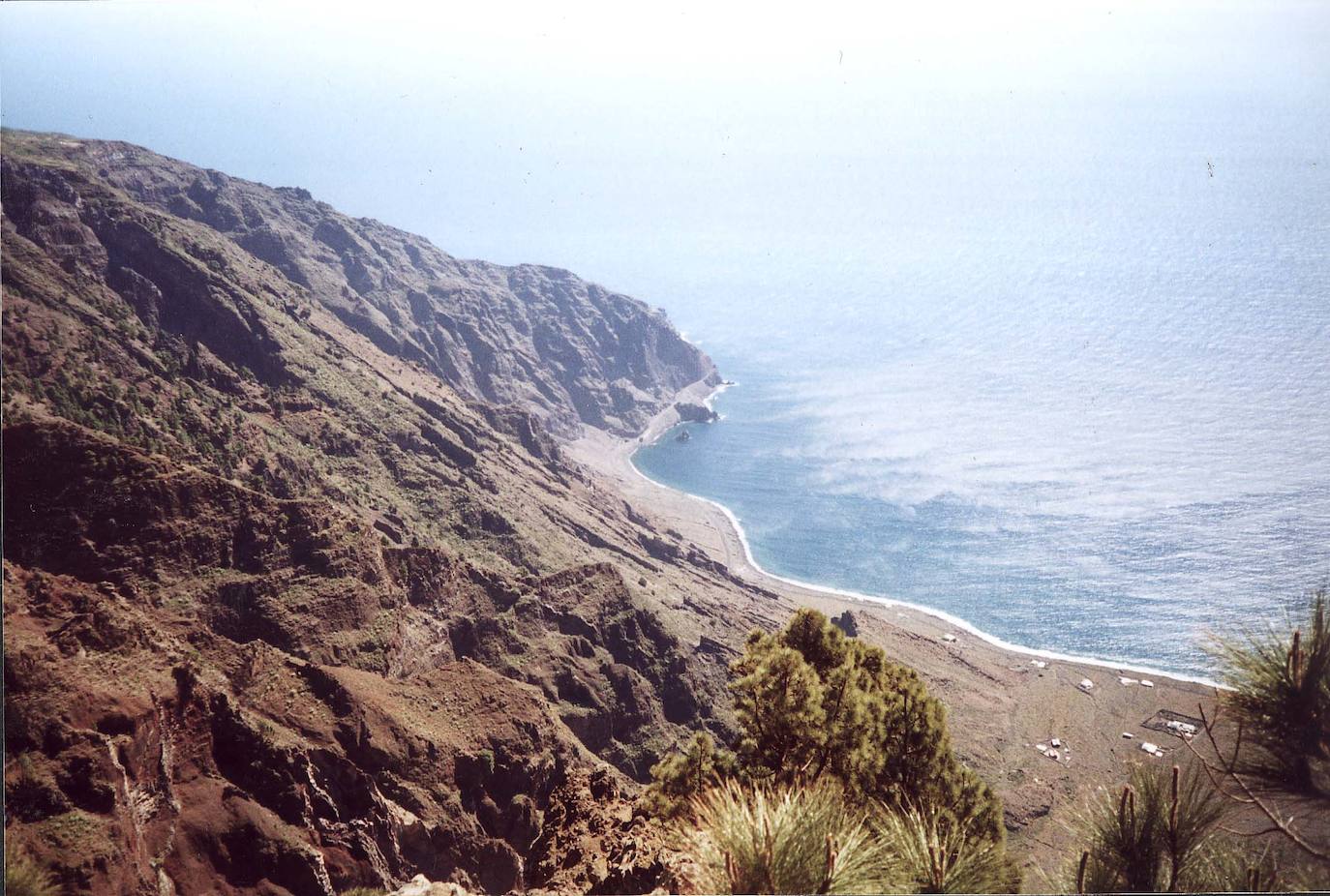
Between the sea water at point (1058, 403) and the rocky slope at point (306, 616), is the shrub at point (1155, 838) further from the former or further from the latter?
the sea water at point (1058, 403)

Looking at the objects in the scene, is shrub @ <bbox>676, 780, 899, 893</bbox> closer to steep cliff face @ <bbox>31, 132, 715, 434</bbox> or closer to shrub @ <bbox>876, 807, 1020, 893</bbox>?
shrub @ <bbox>876, 807, 1020, 893</bbox>

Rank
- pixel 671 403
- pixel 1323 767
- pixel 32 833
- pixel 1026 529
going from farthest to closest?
pixel 671 403 < pixel 1026 529 < pixel 32 833 < pixel 1323 767

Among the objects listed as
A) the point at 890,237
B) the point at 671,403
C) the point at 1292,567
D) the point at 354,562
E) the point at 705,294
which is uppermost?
the point at 890,237

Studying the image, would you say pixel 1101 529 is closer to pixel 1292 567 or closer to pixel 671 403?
pixel 1292 567

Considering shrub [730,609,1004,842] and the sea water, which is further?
the sea water

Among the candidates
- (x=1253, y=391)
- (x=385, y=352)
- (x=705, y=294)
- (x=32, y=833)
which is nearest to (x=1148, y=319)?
(x=1253, y=391)

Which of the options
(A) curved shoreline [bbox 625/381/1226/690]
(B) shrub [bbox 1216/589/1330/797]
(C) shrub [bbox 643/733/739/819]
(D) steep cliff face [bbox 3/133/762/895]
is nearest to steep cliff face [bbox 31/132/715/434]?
(A) curved shoreline [bbox 625/381/1226/690]

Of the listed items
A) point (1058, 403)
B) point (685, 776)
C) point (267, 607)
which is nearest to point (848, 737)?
point (685, 776)

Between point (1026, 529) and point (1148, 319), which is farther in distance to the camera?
point (1026, 529)
